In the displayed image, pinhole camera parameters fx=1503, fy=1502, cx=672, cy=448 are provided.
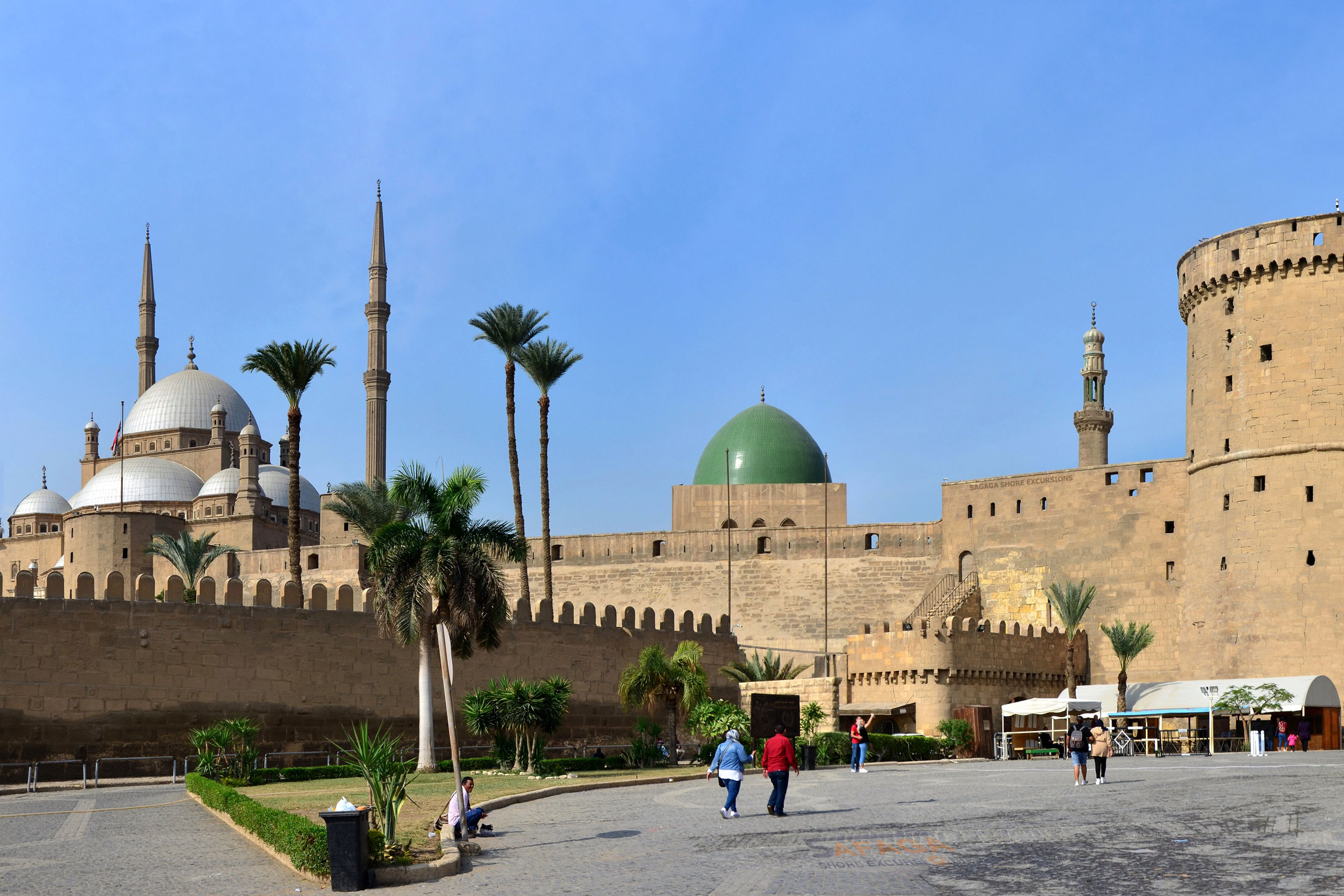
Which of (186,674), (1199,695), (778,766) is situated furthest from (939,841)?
(1199,695)

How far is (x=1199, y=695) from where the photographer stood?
33469mm

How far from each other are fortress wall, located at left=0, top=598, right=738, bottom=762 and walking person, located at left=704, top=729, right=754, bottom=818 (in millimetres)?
12434

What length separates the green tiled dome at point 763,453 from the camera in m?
50.8

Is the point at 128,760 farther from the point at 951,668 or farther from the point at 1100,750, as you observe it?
the point at 951,668

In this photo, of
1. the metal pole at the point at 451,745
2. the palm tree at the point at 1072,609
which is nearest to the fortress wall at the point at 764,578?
the palm tree at the point at 1072,609

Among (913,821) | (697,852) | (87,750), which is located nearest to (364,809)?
(697,852)

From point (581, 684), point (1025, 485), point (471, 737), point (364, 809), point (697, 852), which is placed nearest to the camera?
point (364, 809)

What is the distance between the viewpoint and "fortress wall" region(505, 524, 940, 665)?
43062 millimetres

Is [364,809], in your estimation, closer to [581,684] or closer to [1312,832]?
[1312,832]

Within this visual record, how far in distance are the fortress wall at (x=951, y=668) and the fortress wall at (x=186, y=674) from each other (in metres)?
9.75

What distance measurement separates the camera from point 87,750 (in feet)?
76.9

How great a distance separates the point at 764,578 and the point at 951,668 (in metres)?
9.42

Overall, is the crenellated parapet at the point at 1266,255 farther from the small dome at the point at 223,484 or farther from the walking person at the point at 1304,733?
the small dome at the point at 223,484

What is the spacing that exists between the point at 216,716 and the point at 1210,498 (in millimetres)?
24391
